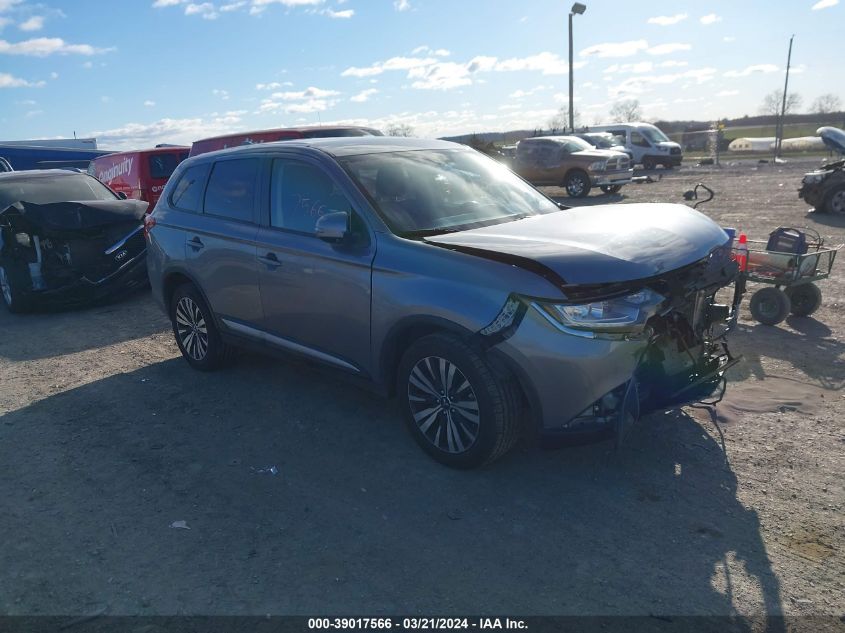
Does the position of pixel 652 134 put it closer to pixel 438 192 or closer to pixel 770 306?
pixel 770 306

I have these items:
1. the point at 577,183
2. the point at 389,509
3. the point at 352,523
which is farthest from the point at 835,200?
the point at 352,523

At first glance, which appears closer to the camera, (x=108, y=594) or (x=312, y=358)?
(x=108, y=594)

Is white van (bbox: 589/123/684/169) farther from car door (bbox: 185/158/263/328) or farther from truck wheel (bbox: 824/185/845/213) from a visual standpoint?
car door (bbox: 185/158/263/328)

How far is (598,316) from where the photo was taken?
3.31 metres

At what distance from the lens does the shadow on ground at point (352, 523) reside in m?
2.88

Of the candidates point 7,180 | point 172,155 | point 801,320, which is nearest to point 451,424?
point 801,320

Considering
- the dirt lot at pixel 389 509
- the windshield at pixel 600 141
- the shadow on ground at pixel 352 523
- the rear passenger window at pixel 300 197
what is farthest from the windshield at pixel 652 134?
the rear passenger window at pixel 300 197

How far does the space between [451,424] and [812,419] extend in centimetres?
245

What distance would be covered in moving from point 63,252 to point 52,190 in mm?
1602

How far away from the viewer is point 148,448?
175 inches

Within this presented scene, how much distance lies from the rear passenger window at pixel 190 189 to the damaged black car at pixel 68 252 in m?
3.29

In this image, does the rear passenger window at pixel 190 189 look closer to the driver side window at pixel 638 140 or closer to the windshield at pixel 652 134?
the driver side window at pixel 638 140

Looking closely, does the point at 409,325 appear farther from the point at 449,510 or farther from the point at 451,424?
the point at 449,510

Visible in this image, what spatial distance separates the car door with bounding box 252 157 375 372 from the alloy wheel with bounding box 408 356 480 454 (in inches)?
18.2
